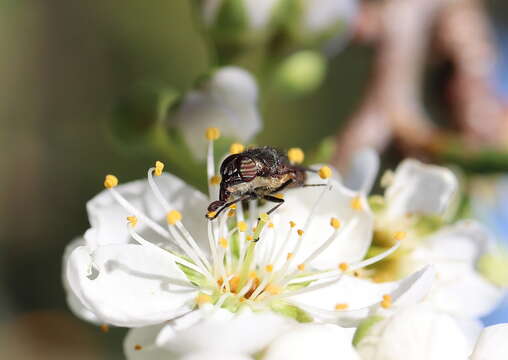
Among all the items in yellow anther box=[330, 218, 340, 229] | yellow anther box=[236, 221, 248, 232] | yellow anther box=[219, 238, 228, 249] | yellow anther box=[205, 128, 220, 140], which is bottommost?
yellow anther box=[219, 238, 228, 249]

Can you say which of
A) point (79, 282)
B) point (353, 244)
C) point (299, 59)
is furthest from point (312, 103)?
point (79, 282)

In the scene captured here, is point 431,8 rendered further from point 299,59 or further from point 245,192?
point 245,192

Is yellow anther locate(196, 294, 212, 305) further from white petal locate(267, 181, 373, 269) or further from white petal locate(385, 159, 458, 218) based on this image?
white petal locate(385, 159, 458, 218)

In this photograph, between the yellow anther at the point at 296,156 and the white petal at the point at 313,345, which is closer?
the white petal at the point at 313,345

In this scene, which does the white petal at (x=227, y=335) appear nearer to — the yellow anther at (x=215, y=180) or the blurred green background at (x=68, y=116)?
the yellow anther at (x=215, y=180)

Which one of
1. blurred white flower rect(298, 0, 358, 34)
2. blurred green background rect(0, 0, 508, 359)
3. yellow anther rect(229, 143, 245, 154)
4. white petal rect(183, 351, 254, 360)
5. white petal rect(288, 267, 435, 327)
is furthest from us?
blurred green background rect(0, 0, 508, 359)

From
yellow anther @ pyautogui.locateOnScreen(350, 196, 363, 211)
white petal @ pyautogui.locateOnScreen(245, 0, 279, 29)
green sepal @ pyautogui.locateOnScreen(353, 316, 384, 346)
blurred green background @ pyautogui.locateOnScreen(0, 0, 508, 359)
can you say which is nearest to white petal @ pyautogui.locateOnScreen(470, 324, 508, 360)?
green sepal @ pyautogui.locateOnScreen(353, 316, 384, 346)

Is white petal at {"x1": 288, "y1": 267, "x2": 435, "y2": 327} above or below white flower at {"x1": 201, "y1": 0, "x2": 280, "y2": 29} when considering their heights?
below

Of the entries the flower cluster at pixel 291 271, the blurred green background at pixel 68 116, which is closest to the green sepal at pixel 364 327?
the flower cluster at pixel 291 271

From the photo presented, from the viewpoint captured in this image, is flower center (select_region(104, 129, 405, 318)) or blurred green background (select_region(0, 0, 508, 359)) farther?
blurred green background (select_region(0, 0, 508, 359))
